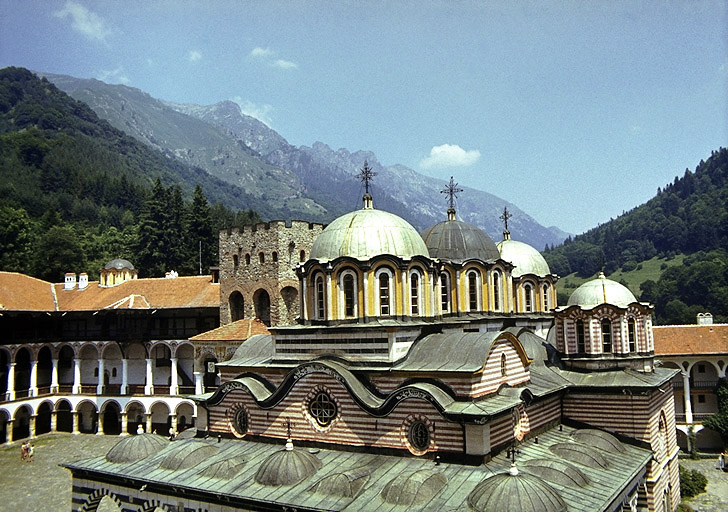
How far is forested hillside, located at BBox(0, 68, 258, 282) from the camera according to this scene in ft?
183

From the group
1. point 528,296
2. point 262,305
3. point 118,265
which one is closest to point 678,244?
point 528,296

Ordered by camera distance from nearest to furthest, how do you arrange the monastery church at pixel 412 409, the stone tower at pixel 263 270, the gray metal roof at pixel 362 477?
the gray metal roof at pixel 362 477 < the monastery church at pixel 412 409 < the stone tower at pixel 263 270

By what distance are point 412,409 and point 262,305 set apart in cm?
2035

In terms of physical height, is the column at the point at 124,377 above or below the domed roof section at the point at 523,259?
below

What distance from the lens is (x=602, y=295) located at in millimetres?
23891

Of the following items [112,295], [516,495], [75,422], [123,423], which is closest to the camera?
[516,495]

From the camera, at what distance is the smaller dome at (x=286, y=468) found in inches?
653

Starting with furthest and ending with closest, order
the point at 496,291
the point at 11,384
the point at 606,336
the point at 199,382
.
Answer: the point at 11,384 → the point at 199,382 → the point at 496,291 → the point at 606,336

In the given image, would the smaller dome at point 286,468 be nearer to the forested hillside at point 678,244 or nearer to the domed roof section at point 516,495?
the domed roof section at point 516,495

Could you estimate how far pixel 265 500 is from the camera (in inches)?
617

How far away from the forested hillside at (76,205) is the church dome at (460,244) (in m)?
33.5

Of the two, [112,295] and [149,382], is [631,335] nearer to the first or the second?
[149,382]

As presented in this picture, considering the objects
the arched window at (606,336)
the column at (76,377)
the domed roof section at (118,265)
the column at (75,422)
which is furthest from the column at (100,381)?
the arched window at (606,336)

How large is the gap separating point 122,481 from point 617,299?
18295 mm
